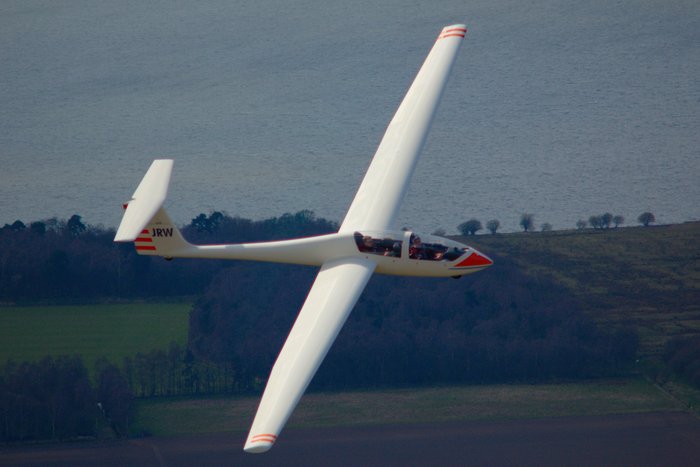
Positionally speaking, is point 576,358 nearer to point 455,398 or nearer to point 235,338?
point 455,398

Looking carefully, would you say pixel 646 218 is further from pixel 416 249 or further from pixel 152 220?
pixel 152 220

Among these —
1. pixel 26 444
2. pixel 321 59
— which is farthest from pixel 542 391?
pixel 321 59

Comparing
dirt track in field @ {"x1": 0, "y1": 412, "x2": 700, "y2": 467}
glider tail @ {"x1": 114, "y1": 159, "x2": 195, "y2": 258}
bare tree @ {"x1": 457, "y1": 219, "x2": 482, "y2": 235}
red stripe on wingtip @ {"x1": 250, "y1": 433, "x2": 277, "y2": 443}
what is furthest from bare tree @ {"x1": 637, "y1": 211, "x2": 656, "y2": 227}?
red stripe on wingtip @ {"x1": 250, "y1": 433, "x2": 277, "y2": 443}

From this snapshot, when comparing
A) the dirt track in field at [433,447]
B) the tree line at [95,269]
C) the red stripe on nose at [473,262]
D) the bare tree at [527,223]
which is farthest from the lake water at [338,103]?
the red stripe on nose at [473,262]

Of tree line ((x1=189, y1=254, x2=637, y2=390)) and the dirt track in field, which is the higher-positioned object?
tree line ((x1=189, y1=254, x2=637, y2=390))

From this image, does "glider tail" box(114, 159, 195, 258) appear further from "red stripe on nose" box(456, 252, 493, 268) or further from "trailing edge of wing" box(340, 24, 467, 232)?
"red stripe on nose" box(456, 252, 493, 268)

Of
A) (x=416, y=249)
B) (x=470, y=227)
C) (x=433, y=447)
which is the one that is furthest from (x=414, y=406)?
(x=470, y=227)

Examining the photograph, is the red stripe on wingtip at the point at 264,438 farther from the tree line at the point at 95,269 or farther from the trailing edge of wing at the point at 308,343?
the tree line at the point at 95,269
